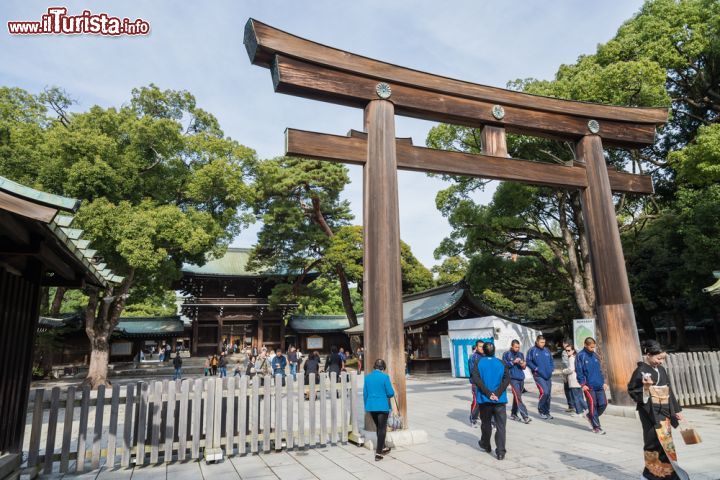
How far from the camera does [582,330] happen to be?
11.9 metres

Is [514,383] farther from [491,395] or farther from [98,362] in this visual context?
[98,362]

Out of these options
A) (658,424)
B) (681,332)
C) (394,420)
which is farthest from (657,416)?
(681,332)

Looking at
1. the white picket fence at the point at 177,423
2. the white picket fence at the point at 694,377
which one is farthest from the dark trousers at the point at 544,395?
the white picket fence at the point at 177,423

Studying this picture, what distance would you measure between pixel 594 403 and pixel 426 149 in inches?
201

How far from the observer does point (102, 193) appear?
58.9 feet

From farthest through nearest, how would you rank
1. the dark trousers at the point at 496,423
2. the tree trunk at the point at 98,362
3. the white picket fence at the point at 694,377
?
the tree trunk at the point at 98,362 < the white picket fence at the point at 694,377 < the dark trousers at the point at 496,423

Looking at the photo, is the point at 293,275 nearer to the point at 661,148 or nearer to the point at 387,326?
the point at 661,148

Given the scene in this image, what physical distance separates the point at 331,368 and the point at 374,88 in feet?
26.8

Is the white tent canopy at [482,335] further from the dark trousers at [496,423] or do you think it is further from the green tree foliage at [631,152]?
the dark trousers at [496,423]

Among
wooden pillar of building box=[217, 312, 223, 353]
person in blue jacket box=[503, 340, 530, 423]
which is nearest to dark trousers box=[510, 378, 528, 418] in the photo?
person in blue jacket box=[503, 340, 530, 423]

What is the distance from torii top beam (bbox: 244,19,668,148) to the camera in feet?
22.3

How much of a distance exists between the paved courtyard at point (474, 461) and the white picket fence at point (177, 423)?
21cm

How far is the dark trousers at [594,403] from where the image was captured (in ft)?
23.2

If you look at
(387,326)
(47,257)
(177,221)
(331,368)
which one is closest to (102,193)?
(177,221)
